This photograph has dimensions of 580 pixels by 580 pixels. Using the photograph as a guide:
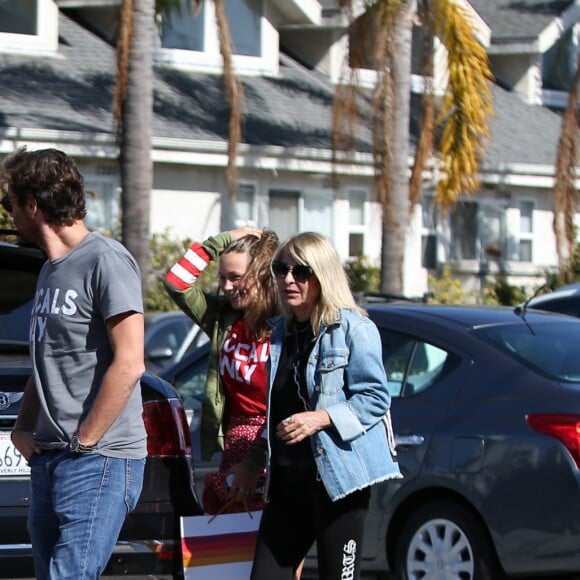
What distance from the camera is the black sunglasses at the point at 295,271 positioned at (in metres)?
4.98

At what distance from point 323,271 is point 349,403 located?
485mm

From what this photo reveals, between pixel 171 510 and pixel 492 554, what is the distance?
1.89 metres

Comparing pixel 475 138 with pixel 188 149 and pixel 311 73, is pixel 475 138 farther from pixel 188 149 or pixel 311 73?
pixel 311 73

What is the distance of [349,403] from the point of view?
4.87 metres

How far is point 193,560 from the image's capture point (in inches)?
202

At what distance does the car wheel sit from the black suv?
65.6 inches

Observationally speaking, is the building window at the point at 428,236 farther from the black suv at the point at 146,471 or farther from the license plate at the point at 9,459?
the license plate at the point at 9,459

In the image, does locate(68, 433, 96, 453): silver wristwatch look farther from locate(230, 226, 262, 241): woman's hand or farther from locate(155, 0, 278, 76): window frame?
locate(155, 0, 278, 76): window frame

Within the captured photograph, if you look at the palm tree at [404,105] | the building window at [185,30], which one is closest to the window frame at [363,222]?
the building window at [185,30]

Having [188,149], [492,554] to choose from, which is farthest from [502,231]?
[492,554]

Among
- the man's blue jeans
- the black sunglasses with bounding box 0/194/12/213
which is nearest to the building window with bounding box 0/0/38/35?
the black sunglasses with bounding box 0/194/12/213

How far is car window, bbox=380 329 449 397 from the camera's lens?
23.6 ft

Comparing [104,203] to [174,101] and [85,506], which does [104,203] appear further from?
[85,506]

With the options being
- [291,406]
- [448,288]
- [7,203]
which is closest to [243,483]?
[291,406]
